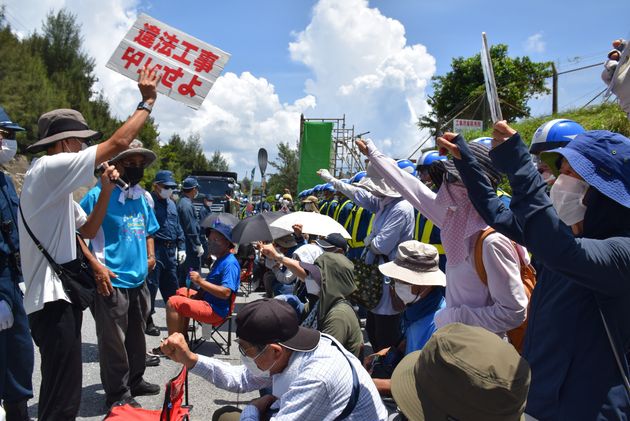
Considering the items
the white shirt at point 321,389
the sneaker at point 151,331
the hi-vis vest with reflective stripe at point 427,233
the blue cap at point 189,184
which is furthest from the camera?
the blue cap at point 189,184

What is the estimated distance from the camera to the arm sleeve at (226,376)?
2518 mm

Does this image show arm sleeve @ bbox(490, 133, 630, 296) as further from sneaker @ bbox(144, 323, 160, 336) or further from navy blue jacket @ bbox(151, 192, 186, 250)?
navy blue jacket @ bbox(151, 192, 186, 250)

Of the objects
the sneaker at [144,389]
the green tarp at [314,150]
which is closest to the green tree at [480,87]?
the green tarp at [314,150]

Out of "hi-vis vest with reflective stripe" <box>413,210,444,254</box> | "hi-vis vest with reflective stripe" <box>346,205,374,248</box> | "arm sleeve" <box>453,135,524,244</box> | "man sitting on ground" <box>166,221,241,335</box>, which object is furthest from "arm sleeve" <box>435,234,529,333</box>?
"hi-vis vest with reflective stripe" <box>346,205,374,248</box>

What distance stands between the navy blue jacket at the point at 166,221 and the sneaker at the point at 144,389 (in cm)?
253

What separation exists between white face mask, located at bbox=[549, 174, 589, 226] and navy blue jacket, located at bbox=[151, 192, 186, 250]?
17.6 feet

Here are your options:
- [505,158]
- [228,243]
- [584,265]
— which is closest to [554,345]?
[584,265]

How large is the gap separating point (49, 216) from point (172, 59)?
122 centimetres

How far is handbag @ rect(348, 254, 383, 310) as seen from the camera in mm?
4312

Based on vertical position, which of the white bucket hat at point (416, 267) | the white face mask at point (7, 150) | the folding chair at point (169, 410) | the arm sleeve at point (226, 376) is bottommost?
the folding chair at point (169, 410)

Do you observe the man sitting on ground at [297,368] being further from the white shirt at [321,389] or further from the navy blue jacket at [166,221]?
the navy blue jacket at [166,221]

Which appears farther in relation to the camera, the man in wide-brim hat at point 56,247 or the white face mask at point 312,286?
the white face mask at point 312,286

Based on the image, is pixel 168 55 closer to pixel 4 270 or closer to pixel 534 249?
pixel 4 270

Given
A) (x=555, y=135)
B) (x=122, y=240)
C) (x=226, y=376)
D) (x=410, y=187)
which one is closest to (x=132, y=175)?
(x=122, y=240)
